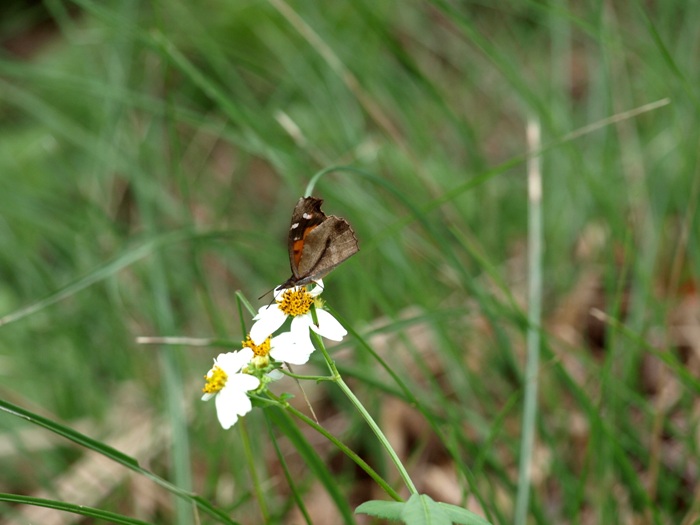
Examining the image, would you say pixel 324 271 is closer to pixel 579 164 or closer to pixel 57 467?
pixel 579 164

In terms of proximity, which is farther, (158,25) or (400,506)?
(158,25)

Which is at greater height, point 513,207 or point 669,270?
point 513,207

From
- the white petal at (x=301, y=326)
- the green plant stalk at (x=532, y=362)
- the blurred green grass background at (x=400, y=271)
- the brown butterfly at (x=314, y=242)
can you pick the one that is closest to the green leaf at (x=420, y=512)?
the white petal at (x=301, y=326)

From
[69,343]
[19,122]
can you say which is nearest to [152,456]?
[69,343]

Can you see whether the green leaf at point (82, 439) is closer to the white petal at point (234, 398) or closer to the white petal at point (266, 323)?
the white petal at point (234, 398)

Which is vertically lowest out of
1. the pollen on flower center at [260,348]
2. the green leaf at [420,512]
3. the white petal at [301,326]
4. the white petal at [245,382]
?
the green leaf at [420,512]

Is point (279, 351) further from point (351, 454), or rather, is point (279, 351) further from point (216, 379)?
point (351, 454)

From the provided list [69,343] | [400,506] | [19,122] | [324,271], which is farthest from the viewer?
[19,122]
